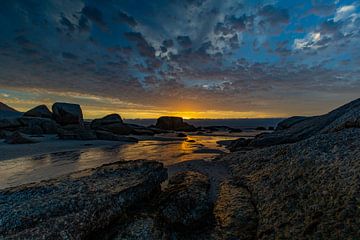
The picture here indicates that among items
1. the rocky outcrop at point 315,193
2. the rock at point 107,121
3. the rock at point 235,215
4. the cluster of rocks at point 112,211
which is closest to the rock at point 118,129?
the rock at point 107,121

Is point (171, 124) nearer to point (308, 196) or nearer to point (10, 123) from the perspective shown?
point (10, 123)

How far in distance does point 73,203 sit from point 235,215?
3222 millimetres

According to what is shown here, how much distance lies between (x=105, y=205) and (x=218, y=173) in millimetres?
5039

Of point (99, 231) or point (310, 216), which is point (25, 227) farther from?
point (310, 216)

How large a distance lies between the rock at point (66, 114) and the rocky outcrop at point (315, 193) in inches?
1269

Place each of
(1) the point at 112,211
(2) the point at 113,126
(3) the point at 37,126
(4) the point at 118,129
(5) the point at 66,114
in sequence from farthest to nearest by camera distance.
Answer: (2) the point at 113,126
(4) the point at 118,129
(5) the point at 66,114
(3) the point at 37,126
(1) the point at 112,211

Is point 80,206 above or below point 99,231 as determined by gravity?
above

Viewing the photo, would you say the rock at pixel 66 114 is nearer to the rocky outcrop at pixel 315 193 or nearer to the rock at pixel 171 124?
the rock at pixel 171 124

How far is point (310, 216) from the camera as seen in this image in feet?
10.6

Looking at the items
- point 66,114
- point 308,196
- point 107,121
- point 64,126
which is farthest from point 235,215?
point 107,121

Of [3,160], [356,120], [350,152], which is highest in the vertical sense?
[356,120]

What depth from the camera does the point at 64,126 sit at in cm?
2922

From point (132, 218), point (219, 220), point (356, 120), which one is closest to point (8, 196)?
point (132, 218)

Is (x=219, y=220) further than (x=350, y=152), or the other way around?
(x=219, y=220)
